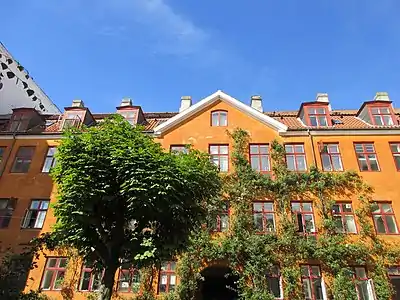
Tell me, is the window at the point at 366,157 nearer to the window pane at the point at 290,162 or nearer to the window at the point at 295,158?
the window at the point at 295,158

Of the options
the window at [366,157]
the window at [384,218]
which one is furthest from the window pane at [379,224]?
the window at [366,157]

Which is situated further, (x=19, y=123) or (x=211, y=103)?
(x=19, y=123)

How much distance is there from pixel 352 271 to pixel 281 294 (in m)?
3.89

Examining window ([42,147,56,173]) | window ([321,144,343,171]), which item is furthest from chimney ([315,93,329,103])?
window ([42,147,56,173])

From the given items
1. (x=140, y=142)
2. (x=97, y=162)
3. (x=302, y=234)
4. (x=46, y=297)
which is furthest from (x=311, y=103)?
(x=46, y=297)

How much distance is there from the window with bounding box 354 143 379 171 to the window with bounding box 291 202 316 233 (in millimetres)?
4331

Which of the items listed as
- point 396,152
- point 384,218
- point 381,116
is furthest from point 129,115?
point 396,152

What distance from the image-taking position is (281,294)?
726 inches

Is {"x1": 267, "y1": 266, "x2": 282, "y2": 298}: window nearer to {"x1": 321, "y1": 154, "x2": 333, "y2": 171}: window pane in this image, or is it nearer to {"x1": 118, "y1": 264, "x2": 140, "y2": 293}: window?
{"x1": 118, "y1": 264, "x2": 140, "y2": 293}: window

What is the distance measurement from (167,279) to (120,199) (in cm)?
751

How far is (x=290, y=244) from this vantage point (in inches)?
762

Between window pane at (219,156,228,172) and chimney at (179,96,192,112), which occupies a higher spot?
chimney at (179,96,192,112)

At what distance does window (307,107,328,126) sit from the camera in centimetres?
2462

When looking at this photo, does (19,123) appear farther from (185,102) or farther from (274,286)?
(274,286)
